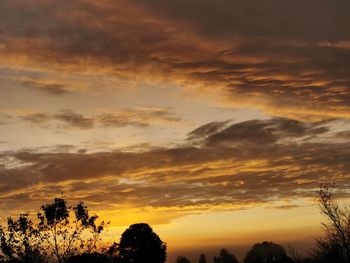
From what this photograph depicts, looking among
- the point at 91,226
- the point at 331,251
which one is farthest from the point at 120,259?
the point at 331,251

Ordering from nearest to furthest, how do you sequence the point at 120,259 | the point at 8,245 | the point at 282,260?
the point at 8,245 < the point at 120,259 < the point at 282,260

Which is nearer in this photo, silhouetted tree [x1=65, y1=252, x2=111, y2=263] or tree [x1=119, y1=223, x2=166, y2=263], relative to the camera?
silhouetted tree [x1=65, y1=252, x2=111, y2=263]

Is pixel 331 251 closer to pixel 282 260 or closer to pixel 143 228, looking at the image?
pixel 282 260

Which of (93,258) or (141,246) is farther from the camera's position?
(141,246)

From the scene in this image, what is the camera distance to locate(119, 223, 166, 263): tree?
3684 inches

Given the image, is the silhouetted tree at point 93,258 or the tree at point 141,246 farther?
the tree at point 141,246

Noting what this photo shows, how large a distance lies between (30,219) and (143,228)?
3655cm

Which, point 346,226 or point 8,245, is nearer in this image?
point 8,245

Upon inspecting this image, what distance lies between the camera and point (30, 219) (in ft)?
212

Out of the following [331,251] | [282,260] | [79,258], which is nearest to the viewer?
[331,251]

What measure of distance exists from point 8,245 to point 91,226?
11005mm

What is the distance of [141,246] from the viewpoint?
3765 inches

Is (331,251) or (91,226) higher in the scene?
(91,226)

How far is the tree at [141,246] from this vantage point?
9356 cm
